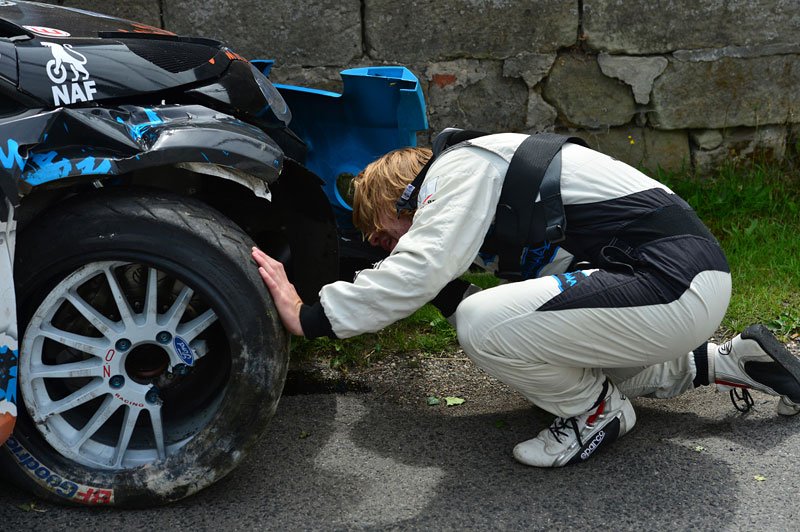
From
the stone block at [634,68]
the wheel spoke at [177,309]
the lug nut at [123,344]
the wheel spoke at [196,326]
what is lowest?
the lug nut at [123,344]

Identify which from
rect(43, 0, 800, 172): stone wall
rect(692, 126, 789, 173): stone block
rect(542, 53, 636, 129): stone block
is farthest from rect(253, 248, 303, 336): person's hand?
rect(692, 126, 789, 173): stone block

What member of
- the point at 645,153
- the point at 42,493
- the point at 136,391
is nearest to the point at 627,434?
the point at 136,391

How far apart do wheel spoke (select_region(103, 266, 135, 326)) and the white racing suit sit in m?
0.49

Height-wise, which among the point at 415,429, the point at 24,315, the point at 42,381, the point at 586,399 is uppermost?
the point at 24,315

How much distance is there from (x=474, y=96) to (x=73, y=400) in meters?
2.88

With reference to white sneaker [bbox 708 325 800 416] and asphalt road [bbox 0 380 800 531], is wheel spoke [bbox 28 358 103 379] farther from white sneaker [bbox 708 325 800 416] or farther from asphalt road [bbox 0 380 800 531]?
white sneaker [bbox 708 325 800 416]

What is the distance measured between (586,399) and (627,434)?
266 millimetres

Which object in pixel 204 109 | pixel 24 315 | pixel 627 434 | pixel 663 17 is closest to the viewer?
pixel 24 315

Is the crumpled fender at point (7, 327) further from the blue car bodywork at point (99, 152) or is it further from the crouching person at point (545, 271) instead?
the crouching person at point (545, 271)

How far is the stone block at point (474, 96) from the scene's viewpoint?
190 inches

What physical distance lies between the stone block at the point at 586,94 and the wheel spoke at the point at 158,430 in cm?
298

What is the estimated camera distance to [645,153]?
5109 millimetres

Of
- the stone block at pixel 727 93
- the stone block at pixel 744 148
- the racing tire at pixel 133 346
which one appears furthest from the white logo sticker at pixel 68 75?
the stone block at pixel 744 148

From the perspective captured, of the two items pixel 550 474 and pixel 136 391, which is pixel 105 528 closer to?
pixel 136 391
